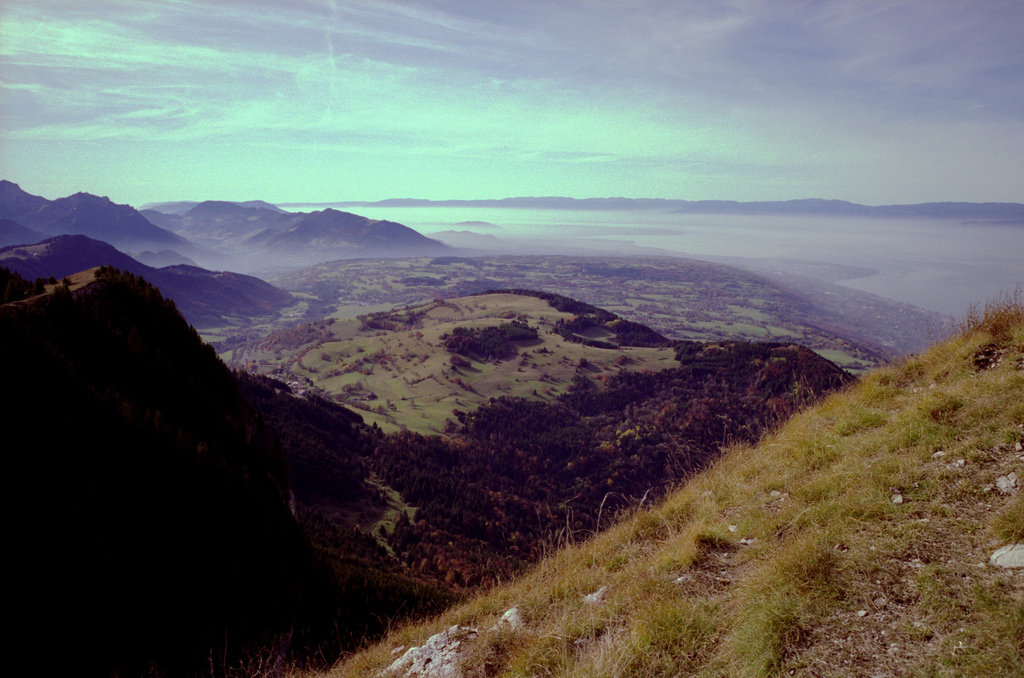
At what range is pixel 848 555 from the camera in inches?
197

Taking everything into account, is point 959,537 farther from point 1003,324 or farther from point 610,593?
point 1003,324

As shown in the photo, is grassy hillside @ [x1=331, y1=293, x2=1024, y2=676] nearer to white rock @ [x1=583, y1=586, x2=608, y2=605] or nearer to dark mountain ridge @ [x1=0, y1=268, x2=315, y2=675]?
white rock @ [x1=583, y1=586, x2=608, y2=605]

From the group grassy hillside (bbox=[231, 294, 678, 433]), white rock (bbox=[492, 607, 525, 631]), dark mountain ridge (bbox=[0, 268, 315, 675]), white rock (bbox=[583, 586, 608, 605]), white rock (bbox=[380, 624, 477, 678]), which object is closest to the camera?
white rock (bbox=[380, 624, 477, 678])

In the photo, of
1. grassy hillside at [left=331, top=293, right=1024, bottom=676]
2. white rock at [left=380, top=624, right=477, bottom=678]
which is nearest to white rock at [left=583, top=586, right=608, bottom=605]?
grassy hillside at [left=331, top=293, right=1024, bottom=676]

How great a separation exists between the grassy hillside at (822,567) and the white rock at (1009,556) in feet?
0.26

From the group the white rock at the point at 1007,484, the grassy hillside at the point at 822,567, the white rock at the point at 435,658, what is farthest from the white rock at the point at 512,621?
the white rock at the point at 1007,484

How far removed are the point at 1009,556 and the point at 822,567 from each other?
1.59 meters

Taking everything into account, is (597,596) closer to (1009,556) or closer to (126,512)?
(1009,556)

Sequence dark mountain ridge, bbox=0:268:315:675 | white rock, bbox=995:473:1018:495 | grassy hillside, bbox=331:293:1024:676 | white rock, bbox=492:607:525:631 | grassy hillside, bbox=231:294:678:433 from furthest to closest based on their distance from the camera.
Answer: grassy hillside, bbox=231:294:678:433 → dark mountain ridge, bbox=0:268:315:675 → white rock, bbox=492:607:525:631 → white rock, bbox=995:473:1018:495 → grassy hillside, bbox=331:293:1024:676

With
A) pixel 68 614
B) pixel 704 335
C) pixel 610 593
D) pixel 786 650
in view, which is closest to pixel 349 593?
pixel 68 614

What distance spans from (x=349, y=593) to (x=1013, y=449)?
20.7 meters

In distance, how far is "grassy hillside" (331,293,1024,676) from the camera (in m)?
4.03

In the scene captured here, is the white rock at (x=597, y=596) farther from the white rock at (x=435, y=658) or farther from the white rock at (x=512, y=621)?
the white rock at (x=435, y=658)

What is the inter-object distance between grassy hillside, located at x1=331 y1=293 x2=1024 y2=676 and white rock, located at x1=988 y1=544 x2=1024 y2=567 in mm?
78
